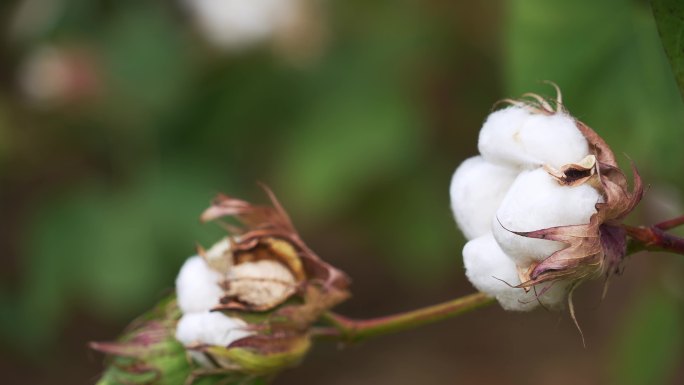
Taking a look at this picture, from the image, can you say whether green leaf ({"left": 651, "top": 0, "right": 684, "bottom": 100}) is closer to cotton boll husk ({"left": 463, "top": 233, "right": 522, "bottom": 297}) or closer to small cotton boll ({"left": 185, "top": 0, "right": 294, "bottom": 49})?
cotton boll husk ({"left": 463, "top": 233, "right": 522, "bottom": 297})

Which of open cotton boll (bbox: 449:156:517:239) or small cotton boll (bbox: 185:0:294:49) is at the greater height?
small cotton boll (bbox: 185:0:294:49)

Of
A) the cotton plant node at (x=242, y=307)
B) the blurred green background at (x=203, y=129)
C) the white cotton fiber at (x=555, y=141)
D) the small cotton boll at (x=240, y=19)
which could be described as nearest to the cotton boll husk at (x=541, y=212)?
the white cotton fiber at (x=555, y=141)

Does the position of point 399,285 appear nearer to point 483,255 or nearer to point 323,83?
point 323,83

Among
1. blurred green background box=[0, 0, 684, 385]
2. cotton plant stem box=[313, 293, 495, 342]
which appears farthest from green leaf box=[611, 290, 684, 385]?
cotton plant stem box=[313, 293, 495, 342]

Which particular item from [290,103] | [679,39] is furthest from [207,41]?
[679,39]

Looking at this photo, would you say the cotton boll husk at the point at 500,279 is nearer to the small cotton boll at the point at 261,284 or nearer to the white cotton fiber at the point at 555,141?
A: the white cotton fiber at the point at 555,141

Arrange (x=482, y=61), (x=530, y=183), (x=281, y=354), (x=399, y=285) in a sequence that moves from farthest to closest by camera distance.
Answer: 1. (x=399, y=285)
2. (x=482, y=61)
3. (x=281, y=354)
4. (x=530, y=183)

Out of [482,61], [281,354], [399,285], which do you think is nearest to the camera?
[281,354]
